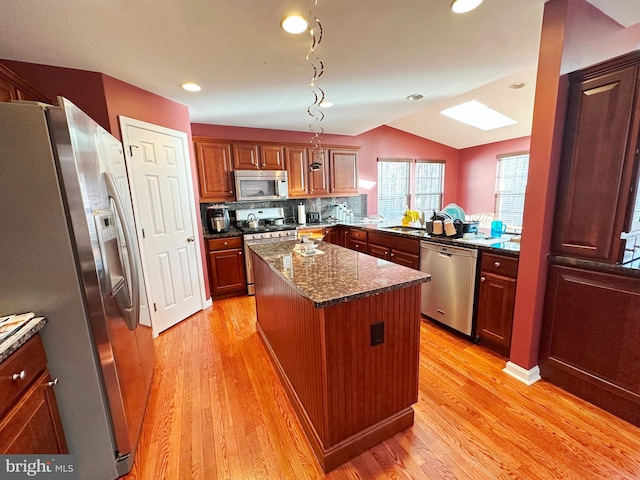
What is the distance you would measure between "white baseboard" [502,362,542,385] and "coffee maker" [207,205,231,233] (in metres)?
3.35

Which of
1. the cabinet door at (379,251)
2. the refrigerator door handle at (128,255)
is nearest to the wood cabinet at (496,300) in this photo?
the cabinet door at (379,251)

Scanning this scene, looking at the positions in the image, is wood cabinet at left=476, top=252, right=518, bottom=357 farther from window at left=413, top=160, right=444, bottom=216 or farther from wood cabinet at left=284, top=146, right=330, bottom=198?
window at left=413, top=160, right=444, bottom=216

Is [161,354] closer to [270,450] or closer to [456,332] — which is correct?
[270,450]

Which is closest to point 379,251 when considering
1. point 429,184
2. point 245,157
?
point 245,157

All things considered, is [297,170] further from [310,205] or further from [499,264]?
[499,264]

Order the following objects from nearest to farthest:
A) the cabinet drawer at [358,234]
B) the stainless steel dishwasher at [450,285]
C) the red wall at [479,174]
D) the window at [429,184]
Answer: the stainless steel dishwasher at [450,285] < the cabinet drawer at [358,234] < the red wall at [479,174] < the window at [429,184]

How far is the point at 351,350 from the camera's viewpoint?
1.34 meters

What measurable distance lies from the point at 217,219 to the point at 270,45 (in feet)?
7.52

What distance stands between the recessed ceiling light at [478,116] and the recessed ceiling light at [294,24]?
372 centimetres

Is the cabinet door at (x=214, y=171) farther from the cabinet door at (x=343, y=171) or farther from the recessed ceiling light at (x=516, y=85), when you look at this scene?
the recessed ceiling light at (x=516, y=85)

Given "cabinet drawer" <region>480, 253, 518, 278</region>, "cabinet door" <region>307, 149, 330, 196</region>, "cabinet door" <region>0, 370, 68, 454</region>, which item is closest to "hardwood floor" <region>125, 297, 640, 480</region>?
"cabinet door" <region>0, 370, 68, 454</region>

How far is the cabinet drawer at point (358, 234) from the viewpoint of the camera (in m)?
3.74

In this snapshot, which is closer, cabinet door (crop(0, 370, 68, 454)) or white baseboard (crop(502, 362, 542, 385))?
cabinet door (crop(0, 370, 68, 454))

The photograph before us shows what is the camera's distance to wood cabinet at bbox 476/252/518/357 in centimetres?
205
